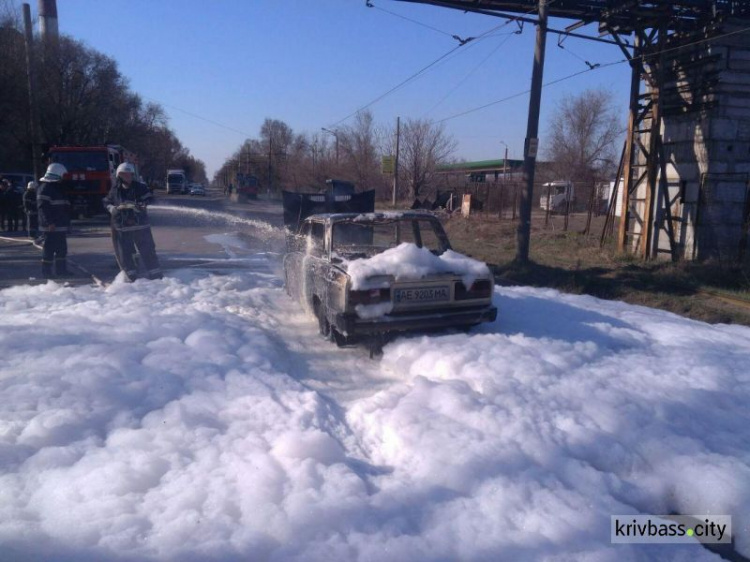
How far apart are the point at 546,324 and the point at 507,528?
12.9 feet

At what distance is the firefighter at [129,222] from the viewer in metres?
9.12

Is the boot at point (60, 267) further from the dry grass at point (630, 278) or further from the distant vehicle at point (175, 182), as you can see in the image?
the distant vehicle at point (175, 182)

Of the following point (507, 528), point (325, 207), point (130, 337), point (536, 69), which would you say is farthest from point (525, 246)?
point (507, 528)

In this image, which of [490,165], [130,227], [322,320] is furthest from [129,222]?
[490,165]

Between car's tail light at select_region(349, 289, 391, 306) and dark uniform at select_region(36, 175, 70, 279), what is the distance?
6656mm

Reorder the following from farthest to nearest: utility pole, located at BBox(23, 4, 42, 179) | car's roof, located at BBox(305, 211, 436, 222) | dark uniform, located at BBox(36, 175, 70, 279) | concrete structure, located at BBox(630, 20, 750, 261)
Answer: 1. utility pole, located at BBox(23, 4, 42, 179)
2. concrete structure, located at BBox(630, 20, 750, 261)
3. dark uniform, located at BBox(36, 175, 70, 279)
4. car's roof, located at BBox(305, 211, 436, 222)

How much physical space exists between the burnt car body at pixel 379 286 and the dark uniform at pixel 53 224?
5.39 metres

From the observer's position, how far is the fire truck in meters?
24.5

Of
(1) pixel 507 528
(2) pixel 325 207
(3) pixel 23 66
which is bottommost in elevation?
(1) pixel 507 528

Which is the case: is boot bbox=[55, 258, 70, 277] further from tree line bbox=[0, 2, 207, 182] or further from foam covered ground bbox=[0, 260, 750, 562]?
tree line bbox=[0, 2, 207, 182]

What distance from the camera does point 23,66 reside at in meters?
33.0

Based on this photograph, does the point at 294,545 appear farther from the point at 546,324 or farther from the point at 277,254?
the point at 277,254

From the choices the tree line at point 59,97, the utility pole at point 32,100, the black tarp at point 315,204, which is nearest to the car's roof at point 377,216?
the black tarp at point 315,204

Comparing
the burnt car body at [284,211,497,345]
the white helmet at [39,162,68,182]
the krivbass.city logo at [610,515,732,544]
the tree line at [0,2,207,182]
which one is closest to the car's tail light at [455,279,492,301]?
the burnt car body at [284,211,497,345]
